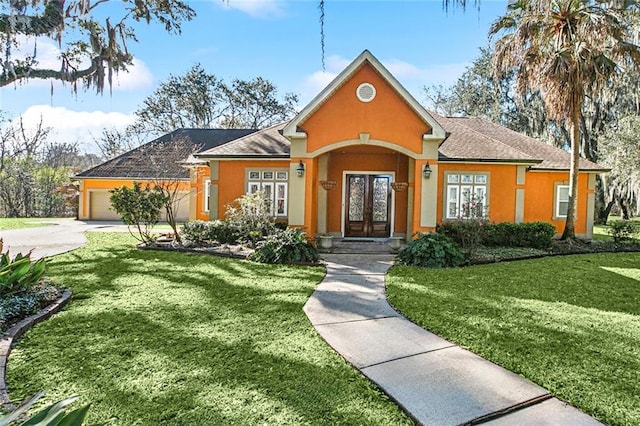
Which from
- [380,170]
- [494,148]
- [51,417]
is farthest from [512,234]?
[51,417]

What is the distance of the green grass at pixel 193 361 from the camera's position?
10.2 feet

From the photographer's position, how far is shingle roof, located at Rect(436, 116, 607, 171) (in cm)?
1302

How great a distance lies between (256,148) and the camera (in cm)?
1378

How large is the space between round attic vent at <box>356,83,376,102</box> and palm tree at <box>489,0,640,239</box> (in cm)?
487

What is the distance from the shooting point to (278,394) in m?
3.33

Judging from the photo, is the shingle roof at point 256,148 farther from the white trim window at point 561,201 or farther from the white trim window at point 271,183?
the white trim window at point 561,201

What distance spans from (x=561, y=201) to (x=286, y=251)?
12.0 meters

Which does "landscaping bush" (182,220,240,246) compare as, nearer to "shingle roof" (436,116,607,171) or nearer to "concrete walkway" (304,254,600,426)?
"concrete walkway" (304,254,600,426)

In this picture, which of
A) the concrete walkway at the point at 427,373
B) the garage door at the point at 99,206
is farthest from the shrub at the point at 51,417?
the garage door at the point at 99,206

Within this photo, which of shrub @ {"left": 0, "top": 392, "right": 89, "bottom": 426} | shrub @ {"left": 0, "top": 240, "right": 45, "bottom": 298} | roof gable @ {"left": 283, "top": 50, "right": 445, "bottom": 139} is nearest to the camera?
shrub @ {"left": 0, "top": 392, "right": 89, "bottom": 426}

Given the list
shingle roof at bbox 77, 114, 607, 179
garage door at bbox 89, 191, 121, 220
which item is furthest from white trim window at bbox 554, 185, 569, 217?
garage door at bbox 89, 191, 121, 220

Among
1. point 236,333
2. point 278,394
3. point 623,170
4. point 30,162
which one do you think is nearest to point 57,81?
point 236,333

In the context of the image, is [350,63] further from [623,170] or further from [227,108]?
[227,108]

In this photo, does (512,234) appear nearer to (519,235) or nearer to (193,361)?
(519,235)
